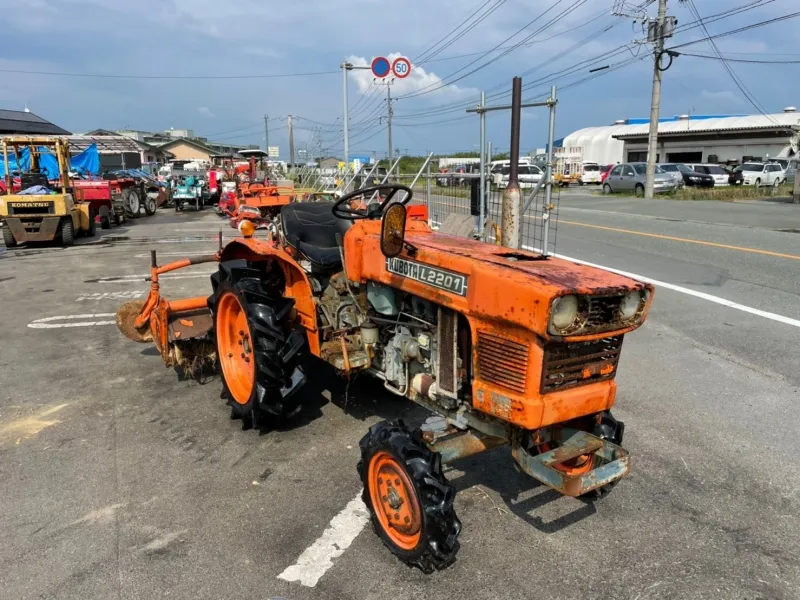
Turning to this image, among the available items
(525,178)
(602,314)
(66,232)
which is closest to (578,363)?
(602,314)

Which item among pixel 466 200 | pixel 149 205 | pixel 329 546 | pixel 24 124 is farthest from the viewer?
pixel 24 124

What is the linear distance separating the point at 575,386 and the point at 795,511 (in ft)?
4.74

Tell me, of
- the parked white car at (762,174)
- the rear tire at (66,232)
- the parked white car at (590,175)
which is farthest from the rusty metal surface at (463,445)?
the parked white car at (590,175)

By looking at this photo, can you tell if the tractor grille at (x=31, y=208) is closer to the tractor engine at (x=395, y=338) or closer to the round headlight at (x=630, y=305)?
the tractor engine at (x=395, y=338)

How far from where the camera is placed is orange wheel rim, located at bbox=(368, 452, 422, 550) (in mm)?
2581

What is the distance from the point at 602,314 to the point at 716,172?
1251 inches

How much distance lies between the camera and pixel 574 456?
2.63 metres

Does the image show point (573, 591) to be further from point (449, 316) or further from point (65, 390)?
point (65, 390)

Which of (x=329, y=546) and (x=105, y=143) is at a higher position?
(x=105, y=143)

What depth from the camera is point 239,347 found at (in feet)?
14.5

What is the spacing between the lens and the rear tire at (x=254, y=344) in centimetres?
378

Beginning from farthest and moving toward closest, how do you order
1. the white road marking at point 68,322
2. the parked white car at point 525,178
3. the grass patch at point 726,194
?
the grass patch at point 726,194
the parked white car at point 525,178
the white road marking at point 68,322

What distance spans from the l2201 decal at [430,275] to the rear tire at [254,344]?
1.02 m

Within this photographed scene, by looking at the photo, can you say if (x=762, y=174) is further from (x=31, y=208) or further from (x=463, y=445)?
(x=463, y=445)
